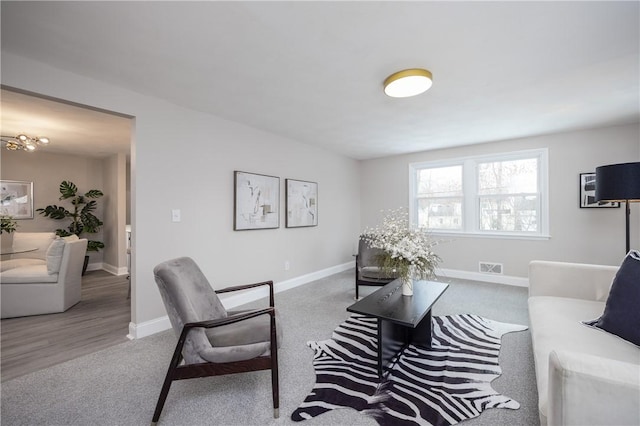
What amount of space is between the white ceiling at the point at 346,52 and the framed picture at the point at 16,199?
14.2ft

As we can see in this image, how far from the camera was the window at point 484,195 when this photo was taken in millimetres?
4277

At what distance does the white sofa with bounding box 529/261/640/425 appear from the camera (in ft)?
3.03

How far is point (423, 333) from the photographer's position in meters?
2.46

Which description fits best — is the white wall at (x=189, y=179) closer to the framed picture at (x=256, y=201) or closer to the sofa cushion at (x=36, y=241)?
the framed picture at (x=256, y=201)

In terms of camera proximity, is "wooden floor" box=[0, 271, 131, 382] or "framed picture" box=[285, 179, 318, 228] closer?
"wooden floor" box=[0, 271, 131, 382]

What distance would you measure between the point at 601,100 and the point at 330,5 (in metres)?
3.21

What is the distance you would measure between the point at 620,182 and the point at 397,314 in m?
2.37

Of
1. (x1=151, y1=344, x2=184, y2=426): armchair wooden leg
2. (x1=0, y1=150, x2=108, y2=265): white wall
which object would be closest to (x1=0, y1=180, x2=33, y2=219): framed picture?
(x1=0, y1=150, x2=108, y2=265): white wall

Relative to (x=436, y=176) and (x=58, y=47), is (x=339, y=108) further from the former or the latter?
(x=436, y=176)

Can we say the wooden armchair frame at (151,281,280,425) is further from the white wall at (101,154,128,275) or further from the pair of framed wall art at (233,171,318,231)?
the white wall at (101,154,128,275)

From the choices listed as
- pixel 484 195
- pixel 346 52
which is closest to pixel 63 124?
pixel 346 52

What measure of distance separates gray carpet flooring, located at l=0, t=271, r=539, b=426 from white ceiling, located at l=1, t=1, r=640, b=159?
2392 mm

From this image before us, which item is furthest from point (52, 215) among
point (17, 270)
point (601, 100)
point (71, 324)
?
point (601, 100)

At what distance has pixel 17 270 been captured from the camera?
3441mm
